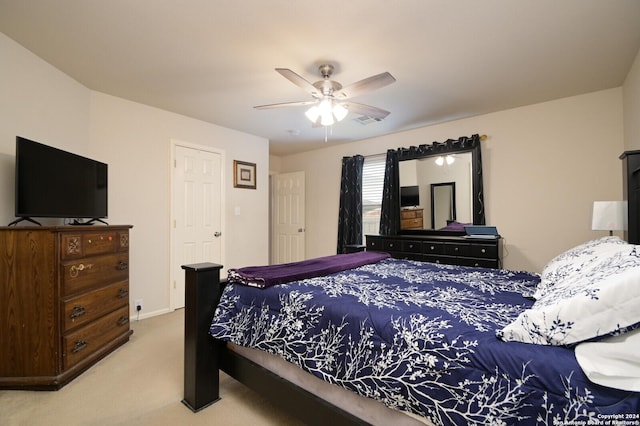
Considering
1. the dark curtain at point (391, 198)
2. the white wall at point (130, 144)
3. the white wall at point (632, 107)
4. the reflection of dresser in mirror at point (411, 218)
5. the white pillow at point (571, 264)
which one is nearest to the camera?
the white pillow at point (571, 264)

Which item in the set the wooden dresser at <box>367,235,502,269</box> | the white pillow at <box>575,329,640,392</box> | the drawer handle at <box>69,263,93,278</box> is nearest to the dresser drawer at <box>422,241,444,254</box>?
the wooden dresser at <box>367,235,502,269</box>

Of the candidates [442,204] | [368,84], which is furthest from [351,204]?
[368,84]

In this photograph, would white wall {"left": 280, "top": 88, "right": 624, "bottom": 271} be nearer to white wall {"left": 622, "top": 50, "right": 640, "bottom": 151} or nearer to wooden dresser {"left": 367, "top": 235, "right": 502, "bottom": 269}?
white wall {"left": 622, "top": 50, "right": 640, "bottom": 151}

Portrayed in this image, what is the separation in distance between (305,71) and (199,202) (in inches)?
91.9

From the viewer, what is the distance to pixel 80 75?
280 centimetres

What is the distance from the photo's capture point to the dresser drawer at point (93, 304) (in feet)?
7.02

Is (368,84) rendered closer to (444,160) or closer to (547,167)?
(444,160)

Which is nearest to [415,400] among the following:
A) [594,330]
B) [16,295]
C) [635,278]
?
[594,330]

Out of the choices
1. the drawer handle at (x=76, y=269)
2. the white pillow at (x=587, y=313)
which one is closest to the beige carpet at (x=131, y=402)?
the drawer handle at (x=76, y=269)

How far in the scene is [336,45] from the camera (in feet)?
7.45

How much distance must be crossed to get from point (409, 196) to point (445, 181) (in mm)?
548

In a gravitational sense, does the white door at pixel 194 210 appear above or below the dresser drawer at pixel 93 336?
above

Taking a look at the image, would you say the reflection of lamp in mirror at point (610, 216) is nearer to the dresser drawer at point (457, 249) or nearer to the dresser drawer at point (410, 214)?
the dresser drawer at point (457, 249)

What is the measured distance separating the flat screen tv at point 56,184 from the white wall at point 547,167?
161 inches
